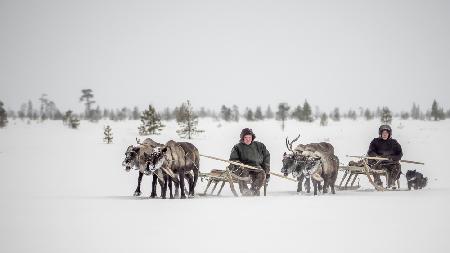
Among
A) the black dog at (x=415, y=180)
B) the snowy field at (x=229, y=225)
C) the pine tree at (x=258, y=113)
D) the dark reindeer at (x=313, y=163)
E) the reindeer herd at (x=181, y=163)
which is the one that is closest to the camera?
the snowy field at (x=229, y=225)

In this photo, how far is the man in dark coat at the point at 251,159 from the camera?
16109mm

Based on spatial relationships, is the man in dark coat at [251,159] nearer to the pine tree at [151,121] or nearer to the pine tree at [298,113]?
the pine tree at [151,121]

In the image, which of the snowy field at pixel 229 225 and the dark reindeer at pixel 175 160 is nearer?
the snowy field at pixel 229 225

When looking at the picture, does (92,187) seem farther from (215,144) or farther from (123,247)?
(215,144)

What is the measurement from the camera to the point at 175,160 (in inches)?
554

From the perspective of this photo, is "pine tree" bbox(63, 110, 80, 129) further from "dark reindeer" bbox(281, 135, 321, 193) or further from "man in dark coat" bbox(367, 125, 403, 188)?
"dark reindeer" bbox(281, 135, 321, 193)

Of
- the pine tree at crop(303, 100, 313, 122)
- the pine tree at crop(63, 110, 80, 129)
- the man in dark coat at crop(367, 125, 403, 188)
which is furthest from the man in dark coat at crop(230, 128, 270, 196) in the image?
the pine tree at crop(303, 100, 313, 122)

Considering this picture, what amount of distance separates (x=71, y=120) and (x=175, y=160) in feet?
163

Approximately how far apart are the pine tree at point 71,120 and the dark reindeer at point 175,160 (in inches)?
1878

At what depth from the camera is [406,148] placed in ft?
137

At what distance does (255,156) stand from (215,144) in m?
27.1

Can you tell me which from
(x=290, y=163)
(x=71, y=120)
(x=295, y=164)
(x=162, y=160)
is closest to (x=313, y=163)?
(x=295, y=164)

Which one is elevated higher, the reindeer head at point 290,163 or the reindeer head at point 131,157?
the reindeer head at point 131,157

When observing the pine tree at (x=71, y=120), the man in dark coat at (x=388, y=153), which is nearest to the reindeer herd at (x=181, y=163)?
the man in dark coat at (x=388, y=153)
